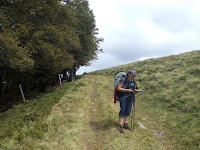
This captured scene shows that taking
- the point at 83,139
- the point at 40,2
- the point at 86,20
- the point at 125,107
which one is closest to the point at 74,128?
the point at 83,139

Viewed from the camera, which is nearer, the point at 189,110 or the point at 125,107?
the point at 125,107

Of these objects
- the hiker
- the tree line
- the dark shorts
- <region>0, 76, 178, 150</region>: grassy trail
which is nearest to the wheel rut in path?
<region>0, 76, 178, 150</region>: grassy trail

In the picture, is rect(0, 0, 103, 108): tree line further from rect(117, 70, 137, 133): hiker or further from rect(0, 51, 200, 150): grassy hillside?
rect(117, 70, 137, 133): hiker

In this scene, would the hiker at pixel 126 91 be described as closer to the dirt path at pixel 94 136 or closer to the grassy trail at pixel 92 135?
the grassy trail at pixel 92 135

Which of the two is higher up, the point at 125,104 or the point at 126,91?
the point at 126,91

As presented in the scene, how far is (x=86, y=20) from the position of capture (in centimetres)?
2172

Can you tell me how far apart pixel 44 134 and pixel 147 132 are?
15.2 ft

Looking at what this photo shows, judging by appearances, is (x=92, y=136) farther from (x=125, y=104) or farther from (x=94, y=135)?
(x=125, y=104)

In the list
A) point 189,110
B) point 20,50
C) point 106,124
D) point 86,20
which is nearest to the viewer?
point 106,124

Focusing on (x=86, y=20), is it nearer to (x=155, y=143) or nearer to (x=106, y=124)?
(x=106, y=124)

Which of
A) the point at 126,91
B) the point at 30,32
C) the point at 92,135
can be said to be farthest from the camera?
the point at 30,32

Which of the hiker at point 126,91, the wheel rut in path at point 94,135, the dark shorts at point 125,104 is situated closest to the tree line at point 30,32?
the wheel rut in path at point 94,135

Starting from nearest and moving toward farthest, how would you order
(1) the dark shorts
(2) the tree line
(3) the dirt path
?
(3) the dirt path < (1) the dark shorts < (2) the tree line

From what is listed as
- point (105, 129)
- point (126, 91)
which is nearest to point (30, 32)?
point (126, 91)
